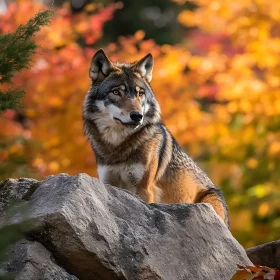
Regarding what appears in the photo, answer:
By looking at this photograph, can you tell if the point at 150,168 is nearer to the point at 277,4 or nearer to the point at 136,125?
the point at 136,125

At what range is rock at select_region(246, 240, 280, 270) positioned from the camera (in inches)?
285

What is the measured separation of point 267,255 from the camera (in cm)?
734

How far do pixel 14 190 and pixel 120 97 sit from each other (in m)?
1.77

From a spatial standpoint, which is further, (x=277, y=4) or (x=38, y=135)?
(x=277, y=4)

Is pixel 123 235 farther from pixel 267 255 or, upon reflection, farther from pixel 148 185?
pixel 267 255

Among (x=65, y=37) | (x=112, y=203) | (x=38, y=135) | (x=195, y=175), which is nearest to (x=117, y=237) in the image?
(x=112, y=203)

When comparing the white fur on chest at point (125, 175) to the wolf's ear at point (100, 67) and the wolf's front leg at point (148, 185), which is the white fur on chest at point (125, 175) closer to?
the wolf's front leg at point (148, 185)

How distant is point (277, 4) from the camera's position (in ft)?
47.3

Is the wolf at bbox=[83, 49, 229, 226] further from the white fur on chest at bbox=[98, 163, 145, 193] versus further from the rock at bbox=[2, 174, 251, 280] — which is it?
the rock at bbox=[2, 174, 251, 280]

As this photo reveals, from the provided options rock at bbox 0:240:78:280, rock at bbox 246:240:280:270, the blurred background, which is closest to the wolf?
rock at bbox 246:240:280:270

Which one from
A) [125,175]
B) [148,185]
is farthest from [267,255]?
[125,175]

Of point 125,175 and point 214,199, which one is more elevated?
point 125,175

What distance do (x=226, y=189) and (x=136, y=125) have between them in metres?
9.40

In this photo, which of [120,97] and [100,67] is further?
[100,67]
